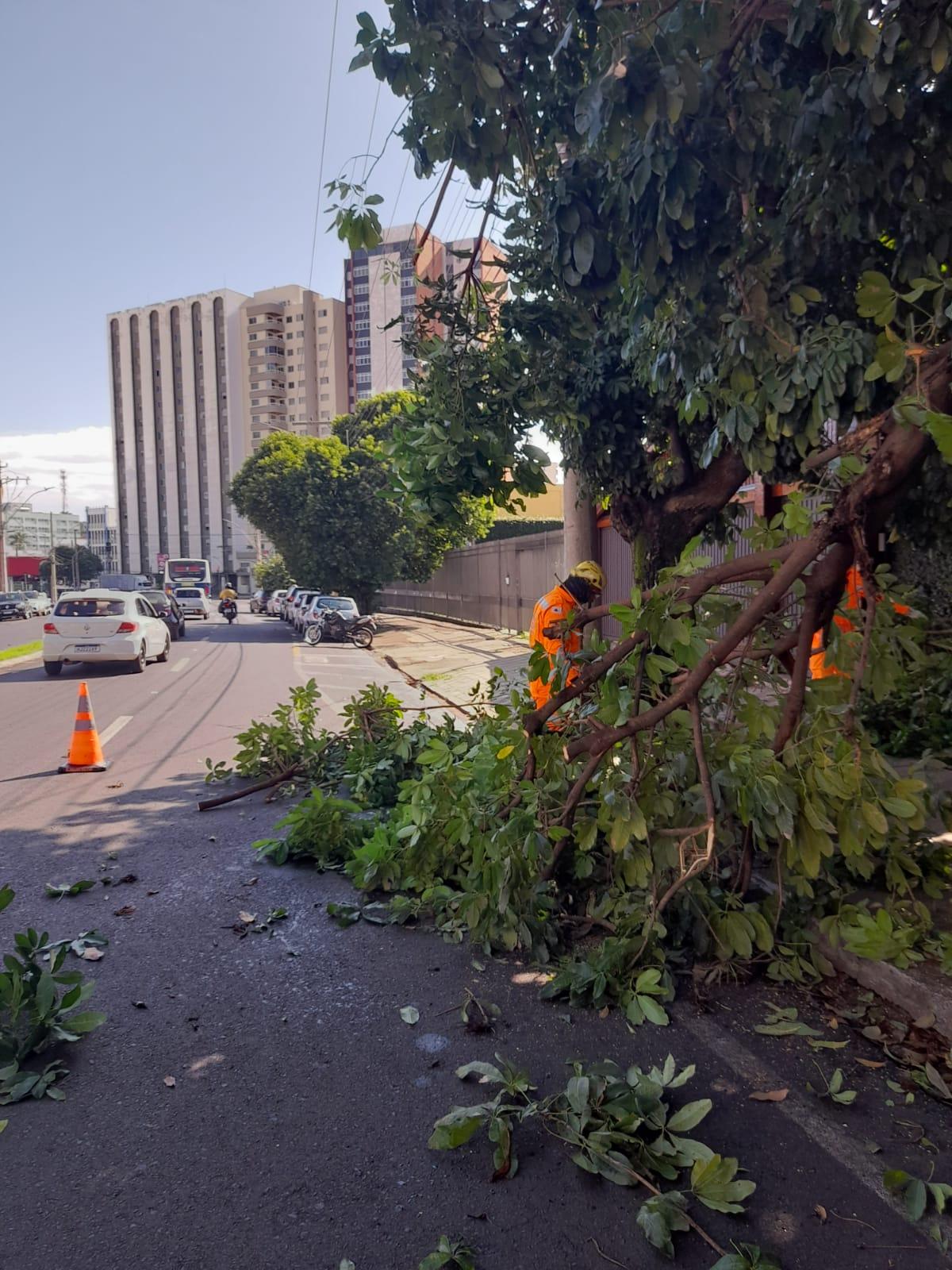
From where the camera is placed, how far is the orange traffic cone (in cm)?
827

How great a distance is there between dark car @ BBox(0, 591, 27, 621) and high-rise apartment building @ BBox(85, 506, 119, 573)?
73571 mm

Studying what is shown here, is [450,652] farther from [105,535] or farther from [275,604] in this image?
[105,535]

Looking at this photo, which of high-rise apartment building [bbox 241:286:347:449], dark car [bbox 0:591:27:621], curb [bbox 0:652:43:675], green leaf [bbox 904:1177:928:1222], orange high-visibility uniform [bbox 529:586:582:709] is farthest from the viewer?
high-rise apartment building [bbox 241:286:347:449]

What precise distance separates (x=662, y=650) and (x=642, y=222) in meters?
1.86

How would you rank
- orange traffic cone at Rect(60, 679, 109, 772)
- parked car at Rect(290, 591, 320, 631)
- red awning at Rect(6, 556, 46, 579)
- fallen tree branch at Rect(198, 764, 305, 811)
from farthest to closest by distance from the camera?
1. red awning at Rect(6, 556, 46, 579)
2. parked car at Rect(290, 591, 320, 631)
3. orange traffic cone at Rect(60, 679, 109, 772)
4. fallen tree branch at Rect(198, 764, 305, 811)

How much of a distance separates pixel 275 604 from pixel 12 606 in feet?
52.2

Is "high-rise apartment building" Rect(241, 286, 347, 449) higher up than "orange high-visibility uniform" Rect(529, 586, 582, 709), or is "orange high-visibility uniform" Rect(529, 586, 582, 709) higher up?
"high-rise apartment building" Rect(241, 286, 347, 449)

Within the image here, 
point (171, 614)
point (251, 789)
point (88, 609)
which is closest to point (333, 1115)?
point (251, 789)

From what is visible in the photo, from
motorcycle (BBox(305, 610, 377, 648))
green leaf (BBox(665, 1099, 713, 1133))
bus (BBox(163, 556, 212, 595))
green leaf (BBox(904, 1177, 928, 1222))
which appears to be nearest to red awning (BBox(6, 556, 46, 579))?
bus (BBox(163, 556, 212, 595))

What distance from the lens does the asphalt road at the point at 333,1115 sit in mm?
2293

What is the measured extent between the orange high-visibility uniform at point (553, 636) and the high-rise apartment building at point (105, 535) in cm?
13045

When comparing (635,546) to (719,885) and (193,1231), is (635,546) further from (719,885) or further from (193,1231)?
(193,1231)

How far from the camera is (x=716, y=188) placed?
4199mm

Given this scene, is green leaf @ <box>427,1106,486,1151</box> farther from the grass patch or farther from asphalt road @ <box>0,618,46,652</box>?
asphalt road @ <box>0,618,46,652</box>
